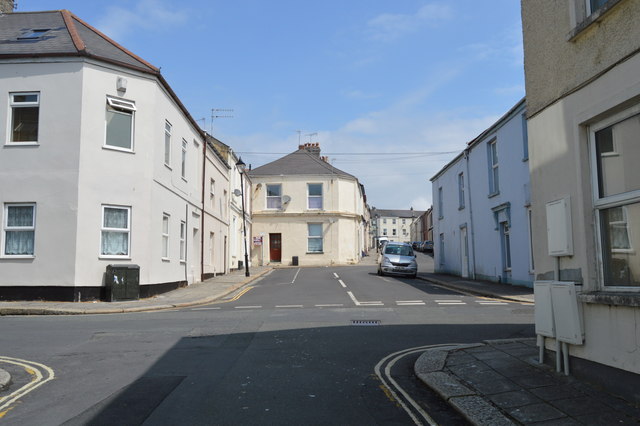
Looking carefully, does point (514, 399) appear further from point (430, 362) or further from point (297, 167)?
point (297, 167)

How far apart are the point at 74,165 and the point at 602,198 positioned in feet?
48.8

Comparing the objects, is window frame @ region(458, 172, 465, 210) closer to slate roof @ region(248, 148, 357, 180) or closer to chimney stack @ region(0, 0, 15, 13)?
slate roof @ region(248, 148, 357, 180)

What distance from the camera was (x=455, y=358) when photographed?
7504mm

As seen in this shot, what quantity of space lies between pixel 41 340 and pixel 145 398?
15.8 feet

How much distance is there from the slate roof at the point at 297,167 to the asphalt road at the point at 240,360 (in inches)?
1205

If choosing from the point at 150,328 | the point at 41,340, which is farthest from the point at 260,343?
the point at 41,340

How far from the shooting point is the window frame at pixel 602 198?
18.1 feet

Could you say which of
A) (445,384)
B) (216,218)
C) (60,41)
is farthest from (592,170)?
(216,218)

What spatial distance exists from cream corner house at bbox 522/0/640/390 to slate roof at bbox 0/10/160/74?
14.3 meters

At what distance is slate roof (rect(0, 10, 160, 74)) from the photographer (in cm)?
1675

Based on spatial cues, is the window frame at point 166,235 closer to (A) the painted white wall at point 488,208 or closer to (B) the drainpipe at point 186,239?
(B) the drainpipe at point 186,239

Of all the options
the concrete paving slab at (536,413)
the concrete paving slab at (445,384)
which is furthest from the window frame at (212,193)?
the concrete paving slab at (536,413)

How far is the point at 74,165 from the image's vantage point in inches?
642

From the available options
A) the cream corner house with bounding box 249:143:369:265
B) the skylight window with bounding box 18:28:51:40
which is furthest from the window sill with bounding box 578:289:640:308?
the cream corner house with bounding box 249:143:369:265
